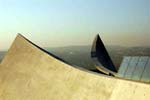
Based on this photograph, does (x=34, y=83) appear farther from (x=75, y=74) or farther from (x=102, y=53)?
(x=102, y=53)

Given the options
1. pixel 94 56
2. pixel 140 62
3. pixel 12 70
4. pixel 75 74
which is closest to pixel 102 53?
pixel 94 56

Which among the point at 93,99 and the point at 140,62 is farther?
the point at 93,99

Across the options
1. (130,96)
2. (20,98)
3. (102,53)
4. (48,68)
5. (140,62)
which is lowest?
(102,53)

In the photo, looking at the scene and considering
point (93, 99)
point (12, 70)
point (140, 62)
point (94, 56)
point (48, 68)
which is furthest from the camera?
point (94, 56)

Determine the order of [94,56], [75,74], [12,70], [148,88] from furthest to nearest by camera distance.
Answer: [94,56]
[12,70]
[75,74]
[148,88]

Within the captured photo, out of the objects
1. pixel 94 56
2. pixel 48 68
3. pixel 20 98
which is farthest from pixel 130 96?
pixel 94 56

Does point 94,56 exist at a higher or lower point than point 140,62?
lower
